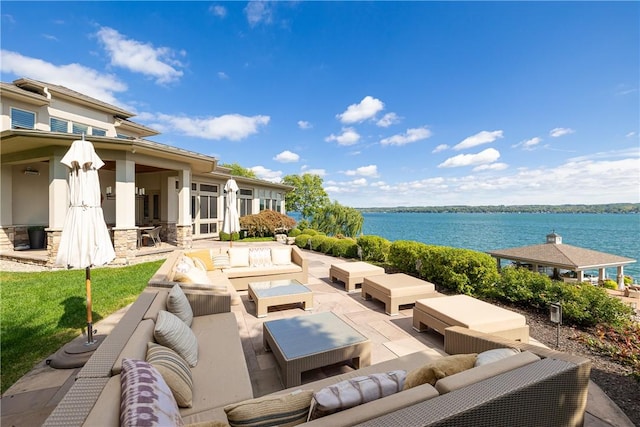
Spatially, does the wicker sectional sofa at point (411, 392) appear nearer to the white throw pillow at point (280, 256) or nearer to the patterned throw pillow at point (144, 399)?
the patterned throw pillow at point (144, 399)

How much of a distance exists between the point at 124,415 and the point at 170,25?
1327 centimetres

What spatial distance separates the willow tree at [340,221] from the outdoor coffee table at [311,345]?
2334 centimetres

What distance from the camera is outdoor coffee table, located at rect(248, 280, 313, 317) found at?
504 centimetres

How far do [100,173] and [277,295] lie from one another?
12.7 metres

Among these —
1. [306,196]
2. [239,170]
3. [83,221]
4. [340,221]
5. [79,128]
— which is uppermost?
[239,170]

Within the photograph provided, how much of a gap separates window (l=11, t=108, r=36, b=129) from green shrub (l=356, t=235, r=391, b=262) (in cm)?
1504

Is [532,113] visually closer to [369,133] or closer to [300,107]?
[369,133]

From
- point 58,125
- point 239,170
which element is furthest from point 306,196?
point 58,125

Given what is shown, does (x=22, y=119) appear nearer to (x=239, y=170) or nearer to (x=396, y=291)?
(x=396, y=291)

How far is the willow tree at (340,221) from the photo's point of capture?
27.3 m

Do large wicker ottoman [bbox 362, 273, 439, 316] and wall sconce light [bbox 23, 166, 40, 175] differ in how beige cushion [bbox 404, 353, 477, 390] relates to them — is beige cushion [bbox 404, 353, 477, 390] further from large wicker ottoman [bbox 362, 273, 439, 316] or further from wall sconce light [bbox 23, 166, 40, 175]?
wall sconce light [bbox 23, 166, 40, 175]

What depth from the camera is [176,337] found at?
2514 millimetres

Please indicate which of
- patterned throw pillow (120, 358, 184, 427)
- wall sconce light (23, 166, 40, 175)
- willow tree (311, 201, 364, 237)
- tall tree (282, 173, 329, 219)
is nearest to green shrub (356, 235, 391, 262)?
patterned throw pillow (120, 358, 184, 427)

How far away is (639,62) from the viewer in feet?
21.2
